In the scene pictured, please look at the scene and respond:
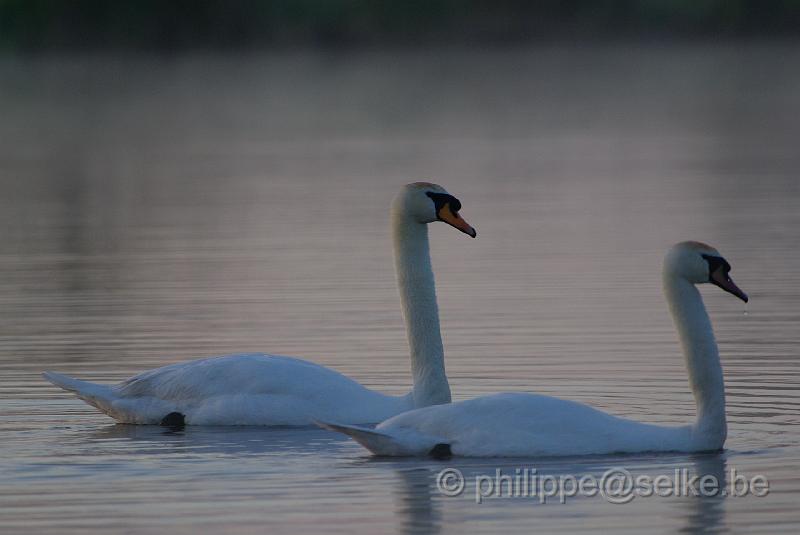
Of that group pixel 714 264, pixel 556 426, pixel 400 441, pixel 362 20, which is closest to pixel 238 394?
pixel 400 441

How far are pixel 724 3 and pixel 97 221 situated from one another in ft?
173

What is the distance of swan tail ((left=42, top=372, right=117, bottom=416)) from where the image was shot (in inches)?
468

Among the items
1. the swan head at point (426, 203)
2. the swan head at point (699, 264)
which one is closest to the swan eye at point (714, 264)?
the swan head at point (699, 264)

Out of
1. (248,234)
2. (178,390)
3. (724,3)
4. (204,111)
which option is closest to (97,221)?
(248,234)

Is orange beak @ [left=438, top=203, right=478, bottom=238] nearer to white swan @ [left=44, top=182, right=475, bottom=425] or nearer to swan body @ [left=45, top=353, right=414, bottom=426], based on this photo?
white swan @ [left=44, top=182, right=475, bottom=425]

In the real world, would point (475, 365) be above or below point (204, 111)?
below

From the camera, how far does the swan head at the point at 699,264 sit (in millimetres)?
10656

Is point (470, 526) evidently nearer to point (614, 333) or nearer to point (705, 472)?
point (705, 472)

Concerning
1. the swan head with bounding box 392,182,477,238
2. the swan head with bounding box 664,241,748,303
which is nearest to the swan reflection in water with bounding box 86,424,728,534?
the swan head with bounding box 664,241,748,303

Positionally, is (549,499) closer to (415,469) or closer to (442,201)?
(415,469)

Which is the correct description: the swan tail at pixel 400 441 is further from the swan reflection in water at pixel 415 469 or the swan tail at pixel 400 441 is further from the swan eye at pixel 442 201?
the swan eye at pixel 442 201

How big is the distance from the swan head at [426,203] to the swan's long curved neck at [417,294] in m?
0.06

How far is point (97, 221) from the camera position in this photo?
25.8 meters

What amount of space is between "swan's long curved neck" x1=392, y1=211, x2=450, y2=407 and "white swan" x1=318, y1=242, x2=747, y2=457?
1.16m
